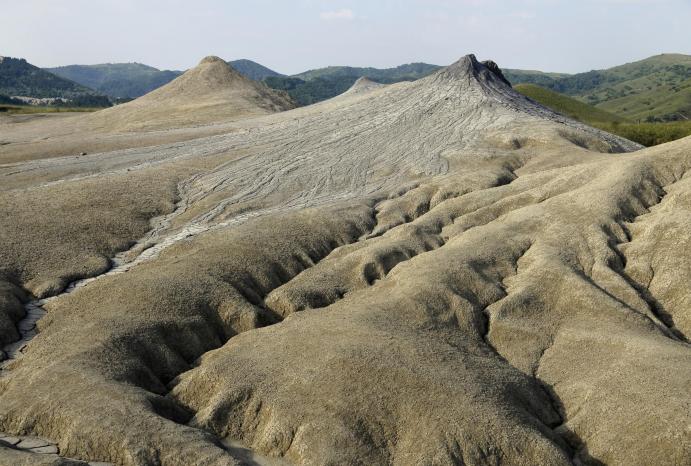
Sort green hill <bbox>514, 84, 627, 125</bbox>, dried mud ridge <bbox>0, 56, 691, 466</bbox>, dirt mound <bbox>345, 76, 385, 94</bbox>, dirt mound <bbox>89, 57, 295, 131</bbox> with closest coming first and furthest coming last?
dried mud ridge <bbox>0, 56, 691, 466</bbox> < dirt mound <bbox>345, 76, 385, 94</bbox> < dirt mound <bbox>89, 57, 295, 131</bbox> < green hill <bbox>514, 84, 627, 125</bbox>

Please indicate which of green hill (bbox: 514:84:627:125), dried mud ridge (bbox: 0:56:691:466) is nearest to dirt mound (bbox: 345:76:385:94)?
dried mud ridge (bbox: 0:56:691:466)

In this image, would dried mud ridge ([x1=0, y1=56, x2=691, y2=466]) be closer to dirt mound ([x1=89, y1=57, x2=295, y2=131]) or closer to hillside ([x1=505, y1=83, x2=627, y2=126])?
dirt mound ([x1=89, y1=57, x2=295, y2=131])

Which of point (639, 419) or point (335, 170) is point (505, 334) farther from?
point (335, 170)

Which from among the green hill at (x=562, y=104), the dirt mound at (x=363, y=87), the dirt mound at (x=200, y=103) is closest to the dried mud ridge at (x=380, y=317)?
the dirt mound at (x=363, y=87)

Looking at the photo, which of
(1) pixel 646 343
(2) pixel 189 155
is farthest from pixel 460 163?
(1) pixel 646 343

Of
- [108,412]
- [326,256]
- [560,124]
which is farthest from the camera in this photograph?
[560,124]

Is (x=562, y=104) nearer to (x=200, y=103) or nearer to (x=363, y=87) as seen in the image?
(x=363, y=87)
